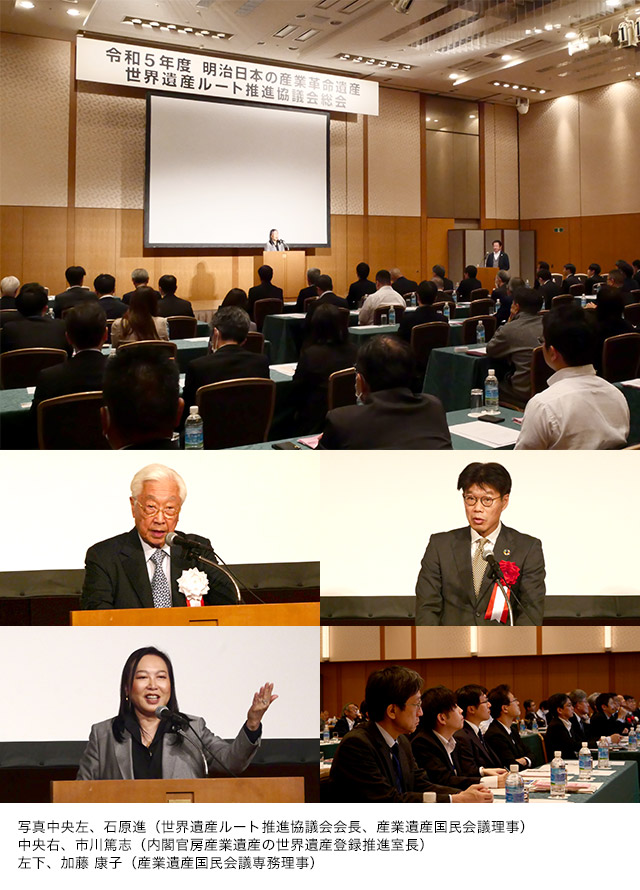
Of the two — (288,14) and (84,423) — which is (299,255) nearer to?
(288,14)

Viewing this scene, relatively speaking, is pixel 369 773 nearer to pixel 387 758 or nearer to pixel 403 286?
pixel 387 758

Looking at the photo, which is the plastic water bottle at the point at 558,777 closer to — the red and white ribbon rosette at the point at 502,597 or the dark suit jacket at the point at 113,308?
the red and white ribbon rosette at the point at 502,597

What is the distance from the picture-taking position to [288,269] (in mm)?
14102

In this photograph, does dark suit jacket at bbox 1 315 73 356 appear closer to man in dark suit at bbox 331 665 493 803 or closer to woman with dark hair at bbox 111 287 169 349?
woman with dark hair at bbox 111 287 169 349

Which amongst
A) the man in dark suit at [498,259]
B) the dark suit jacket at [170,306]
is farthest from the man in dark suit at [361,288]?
the man in dark suit at [498,259]

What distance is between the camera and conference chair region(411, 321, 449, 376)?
23.1 ft

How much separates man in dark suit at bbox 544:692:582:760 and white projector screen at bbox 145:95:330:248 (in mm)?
9407

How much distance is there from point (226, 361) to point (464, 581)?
72.7 inches

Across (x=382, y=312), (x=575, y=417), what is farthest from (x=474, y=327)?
(x=575, y=417)

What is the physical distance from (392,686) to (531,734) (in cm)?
460

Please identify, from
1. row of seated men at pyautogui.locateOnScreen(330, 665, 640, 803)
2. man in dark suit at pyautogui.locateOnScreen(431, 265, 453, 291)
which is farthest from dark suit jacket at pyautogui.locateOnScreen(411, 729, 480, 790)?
man in dark suit at pyautogui.locateOnScreen(431, 265, 453, 291)

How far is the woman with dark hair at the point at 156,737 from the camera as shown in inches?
112

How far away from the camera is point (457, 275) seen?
17.8 meters
